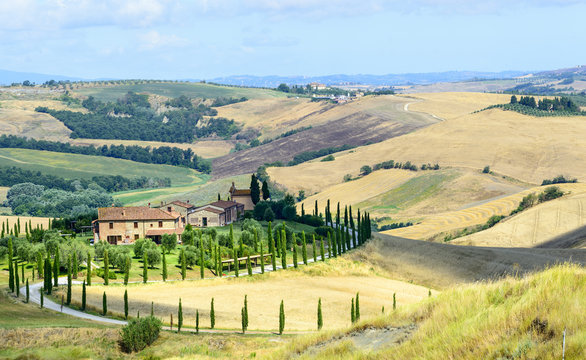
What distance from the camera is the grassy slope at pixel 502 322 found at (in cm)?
1858

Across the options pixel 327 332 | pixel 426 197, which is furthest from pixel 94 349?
pixel 426 197

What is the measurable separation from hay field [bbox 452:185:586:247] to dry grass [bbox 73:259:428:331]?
31649 mm

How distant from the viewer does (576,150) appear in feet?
590

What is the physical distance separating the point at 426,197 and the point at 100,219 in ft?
276

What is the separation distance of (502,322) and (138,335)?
25.3 metres

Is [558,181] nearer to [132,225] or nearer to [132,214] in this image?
[132,214]

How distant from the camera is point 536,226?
113 metres

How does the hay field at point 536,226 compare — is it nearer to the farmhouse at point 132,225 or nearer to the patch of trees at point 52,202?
the farmhouse at point 132,225

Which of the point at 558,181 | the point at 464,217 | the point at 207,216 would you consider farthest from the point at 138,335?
the point at 558,181

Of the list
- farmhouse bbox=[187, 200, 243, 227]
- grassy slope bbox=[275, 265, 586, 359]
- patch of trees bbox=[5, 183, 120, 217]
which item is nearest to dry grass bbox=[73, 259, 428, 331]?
grassy slope bbox=[275, 265, 586, 359]

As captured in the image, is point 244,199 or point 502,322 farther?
point 244,199

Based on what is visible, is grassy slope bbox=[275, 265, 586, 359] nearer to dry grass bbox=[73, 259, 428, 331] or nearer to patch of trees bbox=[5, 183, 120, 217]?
dry grass bbox=[73, 259, 428, 331]

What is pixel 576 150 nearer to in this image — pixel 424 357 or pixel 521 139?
pixel 521 139

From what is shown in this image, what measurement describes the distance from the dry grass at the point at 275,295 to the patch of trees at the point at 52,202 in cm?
9133
